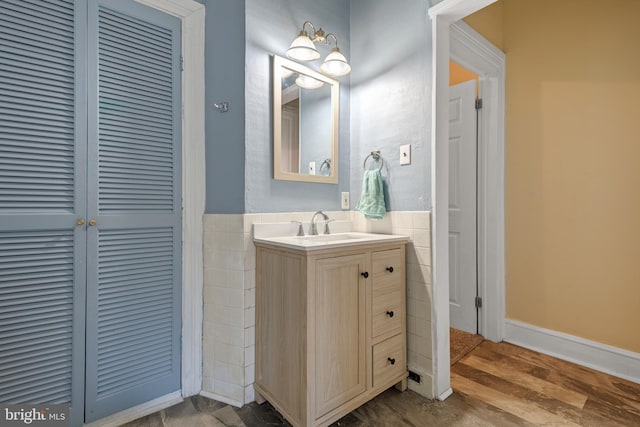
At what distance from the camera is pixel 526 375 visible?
1952mm

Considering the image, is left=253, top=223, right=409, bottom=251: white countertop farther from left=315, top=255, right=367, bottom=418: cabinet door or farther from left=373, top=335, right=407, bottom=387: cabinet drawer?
left=373, top=335, right=407, bottom=387: cabinet drawer

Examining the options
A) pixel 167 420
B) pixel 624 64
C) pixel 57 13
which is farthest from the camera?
pixel 624 64

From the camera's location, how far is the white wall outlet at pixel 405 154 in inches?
71.6

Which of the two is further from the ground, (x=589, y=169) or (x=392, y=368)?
(x=589, y=169)

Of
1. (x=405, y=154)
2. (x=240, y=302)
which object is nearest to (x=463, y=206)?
(x=405, y=154)

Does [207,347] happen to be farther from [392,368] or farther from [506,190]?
[506,190]

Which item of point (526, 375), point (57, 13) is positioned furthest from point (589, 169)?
point (57, 13)

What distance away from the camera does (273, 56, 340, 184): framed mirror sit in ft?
5.83

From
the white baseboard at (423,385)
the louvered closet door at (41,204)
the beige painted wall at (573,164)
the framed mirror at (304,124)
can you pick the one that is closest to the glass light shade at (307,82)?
the framed mirror at (304,124)

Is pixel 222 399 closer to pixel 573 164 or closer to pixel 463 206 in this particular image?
pixel 463 206

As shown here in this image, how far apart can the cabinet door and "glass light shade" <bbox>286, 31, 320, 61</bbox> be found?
114 centimetres

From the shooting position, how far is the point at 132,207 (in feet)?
5.21

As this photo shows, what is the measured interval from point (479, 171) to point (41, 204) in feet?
9.27

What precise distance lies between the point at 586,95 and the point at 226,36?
237cm
